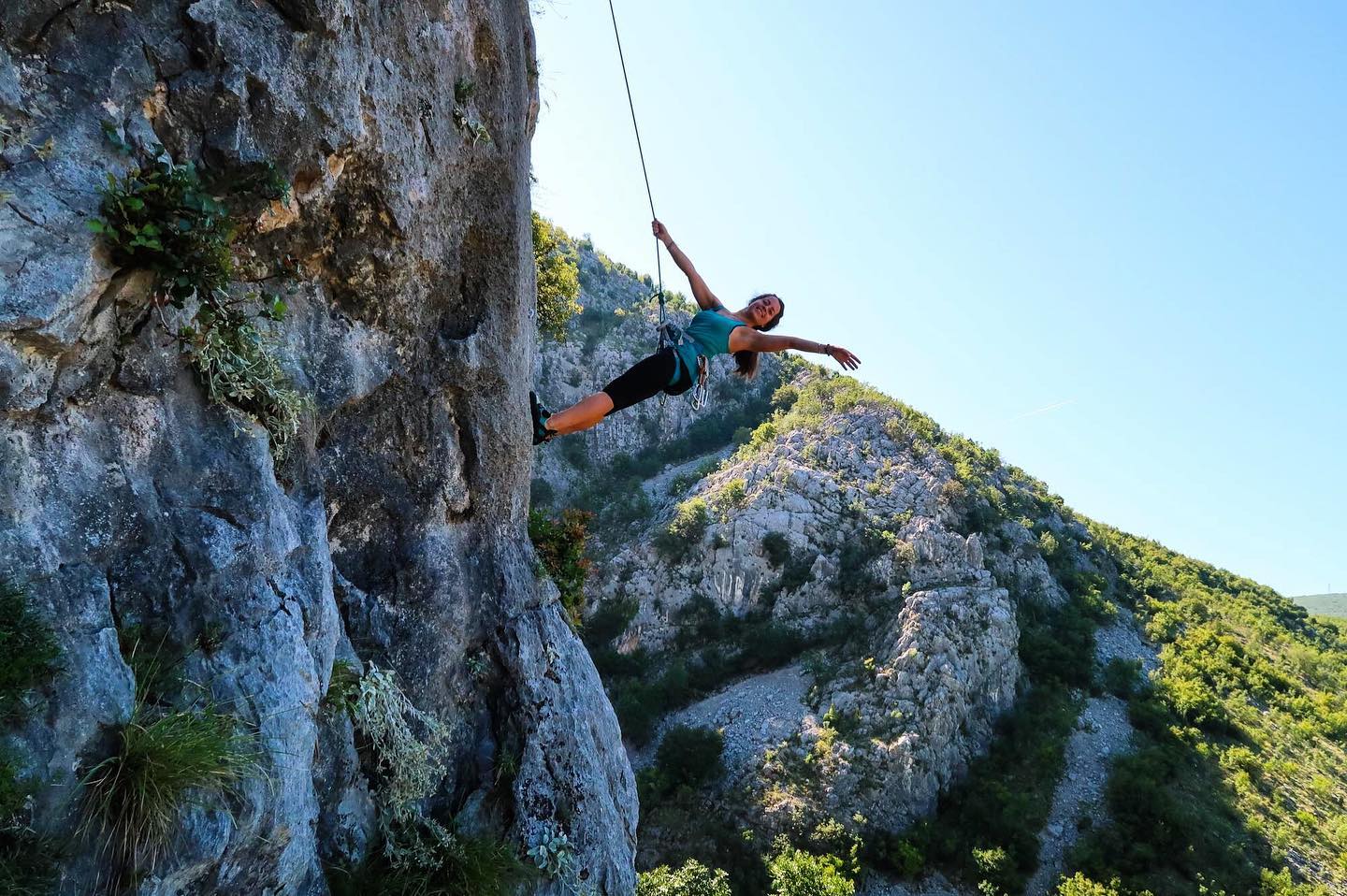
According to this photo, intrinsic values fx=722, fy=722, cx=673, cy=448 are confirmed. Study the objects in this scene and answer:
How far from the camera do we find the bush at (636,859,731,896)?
1010 inches

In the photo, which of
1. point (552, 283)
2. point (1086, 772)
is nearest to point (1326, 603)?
point (1086, 772)

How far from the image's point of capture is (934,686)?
32219 mm

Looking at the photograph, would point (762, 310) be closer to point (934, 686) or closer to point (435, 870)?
point (435, 870)

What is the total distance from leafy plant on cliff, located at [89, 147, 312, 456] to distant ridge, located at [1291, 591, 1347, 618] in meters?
183

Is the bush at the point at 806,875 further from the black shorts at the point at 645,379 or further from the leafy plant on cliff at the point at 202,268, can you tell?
the leafy plant on cliff at the point at 202,268

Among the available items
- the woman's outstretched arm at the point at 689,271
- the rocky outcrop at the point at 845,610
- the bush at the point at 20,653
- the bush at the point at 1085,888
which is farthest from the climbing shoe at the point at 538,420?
the bush at the point at 1085,888

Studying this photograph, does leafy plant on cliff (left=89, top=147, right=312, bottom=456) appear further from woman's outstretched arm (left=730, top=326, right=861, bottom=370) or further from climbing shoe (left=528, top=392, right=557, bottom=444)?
woman's outstretched arm (left=730, top=326, right=861, bottom=370)

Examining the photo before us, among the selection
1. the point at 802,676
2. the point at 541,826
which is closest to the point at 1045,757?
the point at 802,676

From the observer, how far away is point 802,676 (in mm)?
37188

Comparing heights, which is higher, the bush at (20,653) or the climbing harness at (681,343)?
the climbing harness at (681,343)

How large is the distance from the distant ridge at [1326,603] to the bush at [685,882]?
162002mm

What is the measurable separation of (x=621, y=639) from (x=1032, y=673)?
72.7ft

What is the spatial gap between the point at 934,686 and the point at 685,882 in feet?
44.9

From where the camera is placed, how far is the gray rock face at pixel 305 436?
3.35 meters
